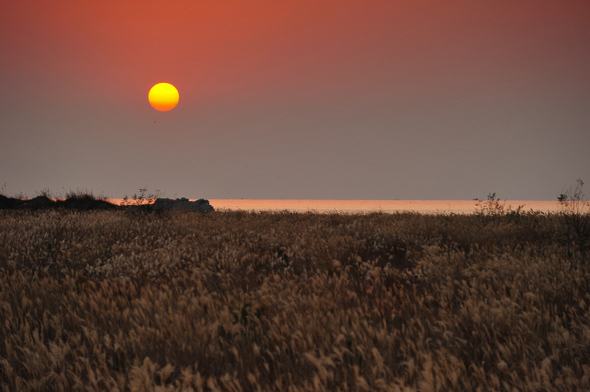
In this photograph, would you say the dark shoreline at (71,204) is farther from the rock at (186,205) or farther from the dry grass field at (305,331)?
the dry grass field at (305,331)

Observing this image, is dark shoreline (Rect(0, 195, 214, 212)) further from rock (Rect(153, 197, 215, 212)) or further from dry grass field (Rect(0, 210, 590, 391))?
dry grass field (Rect(0, 210, 590, 391))

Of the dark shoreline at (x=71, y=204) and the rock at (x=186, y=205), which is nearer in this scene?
the dark shoreline at (x=71, y=204)

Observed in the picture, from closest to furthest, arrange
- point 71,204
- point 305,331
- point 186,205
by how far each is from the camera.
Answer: point 305,331, point 71,204, point 186,205

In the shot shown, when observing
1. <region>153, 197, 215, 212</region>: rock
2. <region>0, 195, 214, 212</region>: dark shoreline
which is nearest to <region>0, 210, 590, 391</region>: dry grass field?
<region>0, 195, 214, 212</region>: dark shoreline

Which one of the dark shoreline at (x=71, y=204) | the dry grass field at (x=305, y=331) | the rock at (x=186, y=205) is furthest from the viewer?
the rock at (x=186, y=205)

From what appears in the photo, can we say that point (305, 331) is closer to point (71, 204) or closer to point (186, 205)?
point (71, 204)

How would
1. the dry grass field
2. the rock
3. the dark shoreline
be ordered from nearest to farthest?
the dry grass field
the dark shoreline
the rock

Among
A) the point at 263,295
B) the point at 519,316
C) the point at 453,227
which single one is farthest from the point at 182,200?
the point at 519,316

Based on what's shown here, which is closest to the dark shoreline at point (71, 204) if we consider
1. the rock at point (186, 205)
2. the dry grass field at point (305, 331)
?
the rock at point (186, 205)

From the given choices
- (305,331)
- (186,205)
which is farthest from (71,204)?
(305,331)

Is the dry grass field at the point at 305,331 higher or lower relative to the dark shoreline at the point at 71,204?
lower

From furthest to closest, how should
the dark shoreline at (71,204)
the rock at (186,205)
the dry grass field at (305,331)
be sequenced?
the rock at (186,205) < the dark shoreline at (71,204) < the dry grass field at (305,331)

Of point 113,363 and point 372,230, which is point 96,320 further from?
point 372,230

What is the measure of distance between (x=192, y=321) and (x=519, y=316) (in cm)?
289
